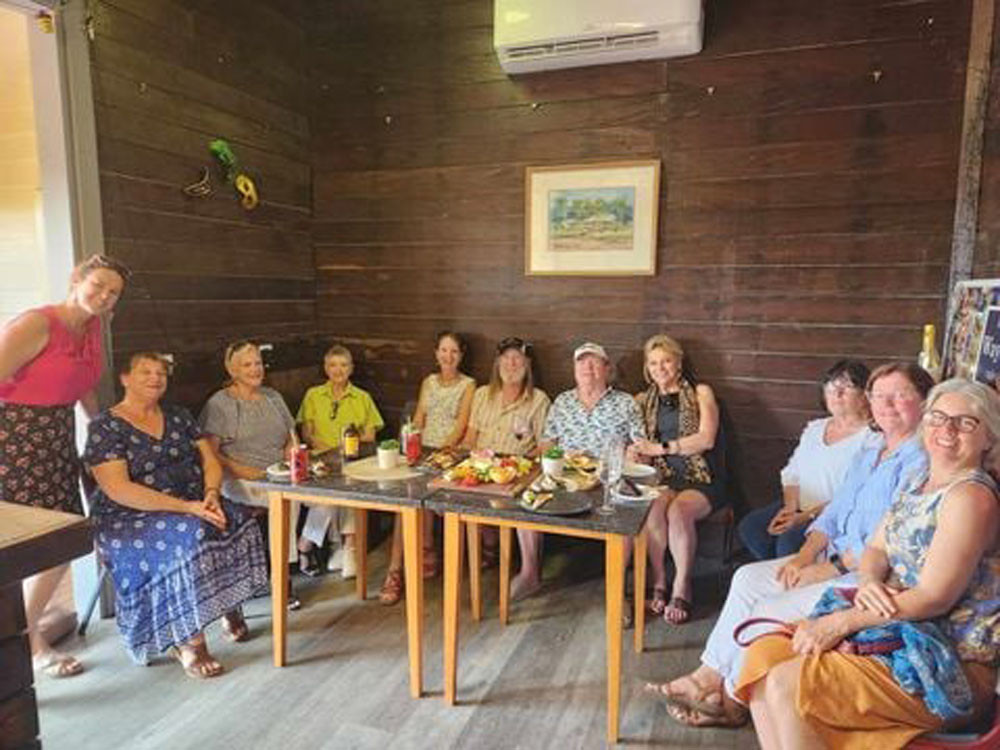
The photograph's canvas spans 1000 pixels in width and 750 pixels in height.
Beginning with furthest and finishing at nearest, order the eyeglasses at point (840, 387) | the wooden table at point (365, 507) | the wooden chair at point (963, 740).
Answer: the eyeglasses at point (840, 387) → the wooden table at point (365, 507) → the wooden chair at point (963, 740)

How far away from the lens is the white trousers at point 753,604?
1.81m

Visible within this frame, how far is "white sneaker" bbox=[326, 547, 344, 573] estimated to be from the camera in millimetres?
3093

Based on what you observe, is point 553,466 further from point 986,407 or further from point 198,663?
point 198,663


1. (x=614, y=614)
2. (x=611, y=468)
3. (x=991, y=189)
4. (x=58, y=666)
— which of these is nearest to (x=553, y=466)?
(x=611, y=468)

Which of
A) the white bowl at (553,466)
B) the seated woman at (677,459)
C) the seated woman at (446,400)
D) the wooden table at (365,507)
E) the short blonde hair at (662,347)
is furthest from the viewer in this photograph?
the seated woman at (446,400)

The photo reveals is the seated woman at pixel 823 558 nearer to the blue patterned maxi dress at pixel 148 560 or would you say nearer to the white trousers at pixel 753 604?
the white trousers at pixel 753 604

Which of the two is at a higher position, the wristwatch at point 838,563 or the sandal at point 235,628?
the wristwatch at point 838,563

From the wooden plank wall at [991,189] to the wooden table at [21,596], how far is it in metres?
2.85

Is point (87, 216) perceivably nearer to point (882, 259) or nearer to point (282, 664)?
point (282, 664)

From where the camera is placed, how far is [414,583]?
6.84 ft

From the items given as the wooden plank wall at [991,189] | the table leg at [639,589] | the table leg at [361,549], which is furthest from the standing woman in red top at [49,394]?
the wooden plank wall at [991,189]

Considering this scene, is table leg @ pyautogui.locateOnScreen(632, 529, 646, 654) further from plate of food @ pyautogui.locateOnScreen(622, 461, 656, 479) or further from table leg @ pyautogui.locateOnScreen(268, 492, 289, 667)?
table leg @ pyautogui.locateOnScreen(268, 492, 289, 667)

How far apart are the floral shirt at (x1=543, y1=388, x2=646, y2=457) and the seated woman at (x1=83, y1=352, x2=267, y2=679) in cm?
145

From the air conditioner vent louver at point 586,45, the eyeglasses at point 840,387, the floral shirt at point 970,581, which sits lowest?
the floral shirt at point 970,581
